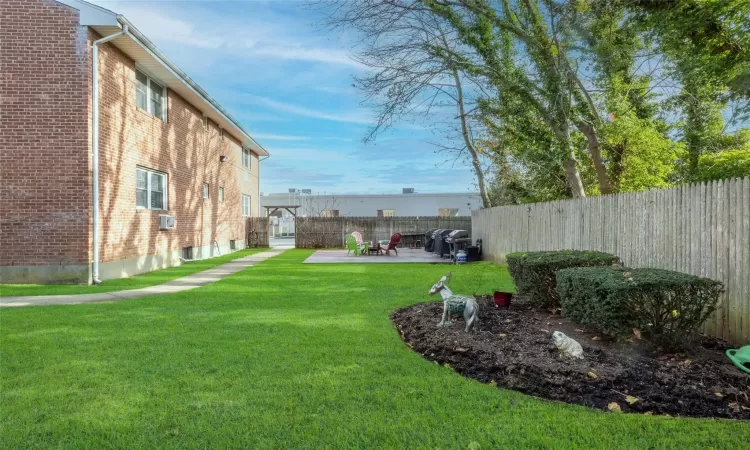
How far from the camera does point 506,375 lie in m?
4.11

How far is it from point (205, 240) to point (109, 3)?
9317 millimetres

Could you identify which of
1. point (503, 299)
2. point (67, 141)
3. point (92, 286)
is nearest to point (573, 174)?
point (503, 299)

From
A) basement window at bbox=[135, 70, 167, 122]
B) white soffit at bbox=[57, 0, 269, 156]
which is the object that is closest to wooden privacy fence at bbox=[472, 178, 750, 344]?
white soffit at bbox=[57, 0, 269, 156]

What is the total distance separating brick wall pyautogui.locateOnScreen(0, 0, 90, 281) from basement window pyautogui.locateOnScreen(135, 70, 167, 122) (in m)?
2.57

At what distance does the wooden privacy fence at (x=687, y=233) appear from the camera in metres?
5.21

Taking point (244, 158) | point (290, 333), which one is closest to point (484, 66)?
point (290, 333)

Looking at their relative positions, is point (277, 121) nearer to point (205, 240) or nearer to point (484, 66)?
point (205, 240)

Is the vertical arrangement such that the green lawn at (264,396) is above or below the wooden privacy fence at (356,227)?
below

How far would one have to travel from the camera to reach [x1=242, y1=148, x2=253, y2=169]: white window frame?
25934 millimetres

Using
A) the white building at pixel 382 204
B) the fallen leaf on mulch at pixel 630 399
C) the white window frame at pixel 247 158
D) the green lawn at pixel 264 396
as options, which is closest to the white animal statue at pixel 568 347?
the fallen leaf on mulch at pixel 630 399

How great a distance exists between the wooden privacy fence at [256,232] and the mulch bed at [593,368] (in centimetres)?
2182

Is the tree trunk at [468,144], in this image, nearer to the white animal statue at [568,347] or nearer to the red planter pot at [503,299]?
the red planter pot at [503,299]

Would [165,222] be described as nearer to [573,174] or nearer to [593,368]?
[573,174]

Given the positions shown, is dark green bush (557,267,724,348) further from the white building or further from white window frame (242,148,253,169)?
the white building
